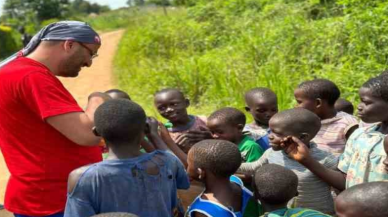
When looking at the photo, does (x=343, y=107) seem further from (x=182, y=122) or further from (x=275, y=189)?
(x=275, y=189)

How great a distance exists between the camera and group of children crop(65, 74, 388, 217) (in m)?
2.05

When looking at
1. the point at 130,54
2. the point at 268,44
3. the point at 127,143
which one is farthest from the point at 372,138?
the point at 130,54

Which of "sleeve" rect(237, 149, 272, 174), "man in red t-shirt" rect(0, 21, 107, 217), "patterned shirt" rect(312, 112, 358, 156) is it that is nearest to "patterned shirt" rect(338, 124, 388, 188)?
"sleeve" rect(237, 149, 272, 174)

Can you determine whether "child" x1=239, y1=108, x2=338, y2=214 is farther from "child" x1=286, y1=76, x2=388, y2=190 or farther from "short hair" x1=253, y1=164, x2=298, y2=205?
"short hair" x1=253, y1=164, x2=298, y2=205

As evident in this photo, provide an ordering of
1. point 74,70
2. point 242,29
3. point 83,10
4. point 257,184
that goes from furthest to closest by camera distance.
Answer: point 83,10 → point 242,29 → point 74,70 → point 257,184

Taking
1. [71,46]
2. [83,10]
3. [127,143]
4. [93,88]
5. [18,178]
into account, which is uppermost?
→ [71,46]

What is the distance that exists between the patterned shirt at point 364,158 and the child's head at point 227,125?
2.38 feet

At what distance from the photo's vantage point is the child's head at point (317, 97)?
11.4 ft

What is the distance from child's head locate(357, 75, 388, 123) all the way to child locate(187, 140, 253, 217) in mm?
814

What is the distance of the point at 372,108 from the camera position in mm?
2793

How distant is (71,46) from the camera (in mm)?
2439

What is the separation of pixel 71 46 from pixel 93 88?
35.0 feet

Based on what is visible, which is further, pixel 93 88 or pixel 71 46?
pixel 93 88

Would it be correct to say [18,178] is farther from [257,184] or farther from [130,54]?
[130,54]
